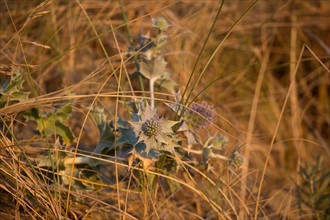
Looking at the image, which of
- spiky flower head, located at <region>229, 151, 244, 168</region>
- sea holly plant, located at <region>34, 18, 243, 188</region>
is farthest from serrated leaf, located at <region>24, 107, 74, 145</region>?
spiky flower head, located at <region>229, 151, 244, 168</region>

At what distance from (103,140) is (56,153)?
0.55ft

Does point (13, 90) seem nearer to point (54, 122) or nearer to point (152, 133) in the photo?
point (54, 122)

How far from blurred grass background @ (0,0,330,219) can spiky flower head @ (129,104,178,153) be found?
37 centimetres

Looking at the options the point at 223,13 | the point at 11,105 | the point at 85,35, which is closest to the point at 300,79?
the point at 223,13

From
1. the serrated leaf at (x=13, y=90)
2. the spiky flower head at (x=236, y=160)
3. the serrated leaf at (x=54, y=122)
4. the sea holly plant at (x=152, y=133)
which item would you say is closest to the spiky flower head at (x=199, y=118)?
the sea holly plant at (x=152, y=133)

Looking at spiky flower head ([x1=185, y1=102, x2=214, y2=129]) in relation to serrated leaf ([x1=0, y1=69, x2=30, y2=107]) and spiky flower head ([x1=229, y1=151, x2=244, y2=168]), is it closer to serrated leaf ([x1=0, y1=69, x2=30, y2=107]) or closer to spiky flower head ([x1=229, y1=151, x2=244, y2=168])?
spiky flower head ([x1=229, y1=151, x2=244, y2=168])

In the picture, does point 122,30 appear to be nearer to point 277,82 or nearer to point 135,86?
point 135,86

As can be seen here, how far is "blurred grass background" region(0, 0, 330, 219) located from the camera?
78.5 inches

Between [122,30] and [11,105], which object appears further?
[122,30]

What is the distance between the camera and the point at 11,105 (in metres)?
1.55

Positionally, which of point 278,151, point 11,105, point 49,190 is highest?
point 11,105

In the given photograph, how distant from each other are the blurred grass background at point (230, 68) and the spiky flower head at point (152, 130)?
366 mm

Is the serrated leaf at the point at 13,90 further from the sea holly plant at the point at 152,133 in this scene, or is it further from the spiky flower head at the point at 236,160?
the spiky flower head at the point at 236,160

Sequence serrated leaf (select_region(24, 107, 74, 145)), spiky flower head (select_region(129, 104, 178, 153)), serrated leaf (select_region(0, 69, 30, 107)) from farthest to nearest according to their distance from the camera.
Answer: serrated leaf (select_region(24, 107, 74, 145)) < serrated leaf (select_region(0, 69, 30, 107)) < spiky flower head (select_region(129, 104, 178, 153))
